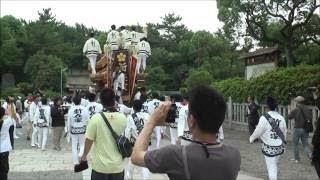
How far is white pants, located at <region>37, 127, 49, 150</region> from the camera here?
54.4 ft

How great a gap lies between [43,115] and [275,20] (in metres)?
18.8

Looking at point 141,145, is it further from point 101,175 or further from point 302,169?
point 302,169

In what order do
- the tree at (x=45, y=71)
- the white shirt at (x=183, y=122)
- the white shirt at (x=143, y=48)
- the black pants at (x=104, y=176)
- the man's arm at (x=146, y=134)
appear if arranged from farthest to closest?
the tree at (x=45, y=71)
the white shirt at (x=143, y=48)
the white shirt at (x=183, y=122)
the black pants at (x=104, y=176)
the man's arm at (x=146, y=134)

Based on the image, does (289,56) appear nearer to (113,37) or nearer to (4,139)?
(113,37)

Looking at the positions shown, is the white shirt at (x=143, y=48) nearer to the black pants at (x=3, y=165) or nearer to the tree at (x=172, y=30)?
the black pants at (x=3, y=165)

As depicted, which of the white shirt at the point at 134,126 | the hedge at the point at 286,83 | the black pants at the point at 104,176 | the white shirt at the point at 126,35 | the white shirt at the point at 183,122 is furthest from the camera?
the white shirt at the point at 126,35

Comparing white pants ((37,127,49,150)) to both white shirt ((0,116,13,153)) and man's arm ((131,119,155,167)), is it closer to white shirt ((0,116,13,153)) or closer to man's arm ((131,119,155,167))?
white shirt ((0,116,13,153))

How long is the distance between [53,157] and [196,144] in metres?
12.3

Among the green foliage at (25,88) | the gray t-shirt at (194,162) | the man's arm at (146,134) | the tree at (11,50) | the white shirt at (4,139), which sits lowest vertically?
the white shirt at (4,139)

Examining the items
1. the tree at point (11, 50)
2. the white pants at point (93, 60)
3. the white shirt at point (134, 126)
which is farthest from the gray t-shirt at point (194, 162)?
the tree at point (11, 50)

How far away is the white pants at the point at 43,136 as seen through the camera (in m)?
16.6

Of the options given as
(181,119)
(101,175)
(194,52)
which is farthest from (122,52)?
(194,52)

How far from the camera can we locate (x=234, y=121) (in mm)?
26016

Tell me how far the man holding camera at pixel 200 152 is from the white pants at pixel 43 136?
552 inches
